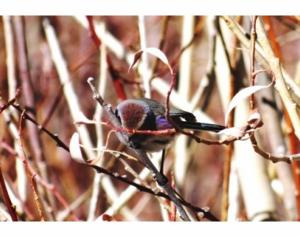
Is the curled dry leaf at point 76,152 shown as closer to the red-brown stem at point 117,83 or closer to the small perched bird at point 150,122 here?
the small perched bird at point 150,122

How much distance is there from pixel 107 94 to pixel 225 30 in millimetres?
424

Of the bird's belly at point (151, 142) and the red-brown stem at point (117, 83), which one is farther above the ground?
the red-brown stem at point (117, 83)

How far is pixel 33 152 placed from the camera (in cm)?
122

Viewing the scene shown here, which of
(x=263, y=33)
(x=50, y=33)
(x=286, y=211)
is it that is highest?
(x=50, y=33)

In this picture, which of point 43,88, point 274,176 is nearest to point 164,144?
point 274,176
